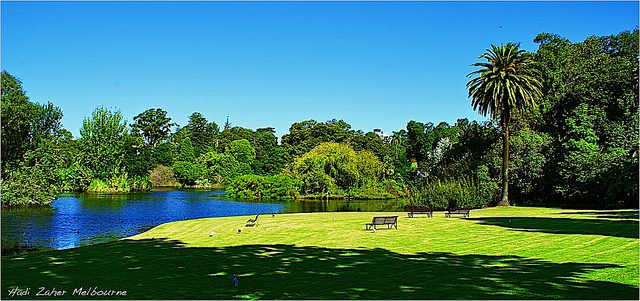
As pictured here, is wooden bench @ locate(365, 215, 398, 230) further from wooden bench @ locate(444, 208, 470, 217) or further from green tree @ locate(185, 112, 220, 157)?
green tree @ locate(185, 112, 220, 157)

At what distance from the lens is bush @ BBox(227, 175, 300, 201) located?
221 ft

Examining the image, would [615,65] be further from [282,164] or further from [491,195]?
[282,164]

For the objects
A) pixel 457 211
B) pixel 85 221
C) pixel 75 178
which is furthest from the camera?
pixel 75 178

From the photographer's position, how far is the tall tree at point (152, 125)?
12188 cm

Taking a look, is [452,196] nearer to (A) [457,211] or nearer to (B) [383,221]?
(A) [457,211]

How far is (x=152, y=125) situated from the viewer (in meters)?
122

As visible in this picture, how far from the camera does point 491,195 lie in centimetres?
→ 4797

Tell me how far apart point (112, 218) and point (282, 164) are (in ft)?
202

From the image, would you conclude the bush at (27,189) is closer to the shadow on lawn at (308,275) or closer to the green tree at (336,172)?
the green tree at (336,172)

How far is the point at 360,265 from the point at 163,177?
306ft

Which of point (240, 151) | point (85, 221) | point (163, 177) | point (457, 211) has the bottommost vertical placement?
point (85, 221)

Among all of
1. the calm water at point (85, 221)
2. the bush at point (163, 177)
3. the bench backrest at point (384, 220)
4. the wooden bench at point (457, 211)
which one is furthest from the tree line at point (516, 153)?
the bush at point (163, 177)

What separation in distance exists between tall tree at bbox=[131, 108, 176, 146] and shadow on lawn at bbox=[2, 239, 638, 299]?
356 feet

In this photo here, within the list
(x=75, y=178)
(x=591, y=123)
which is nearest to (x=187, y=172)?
(x=75, y=178)
